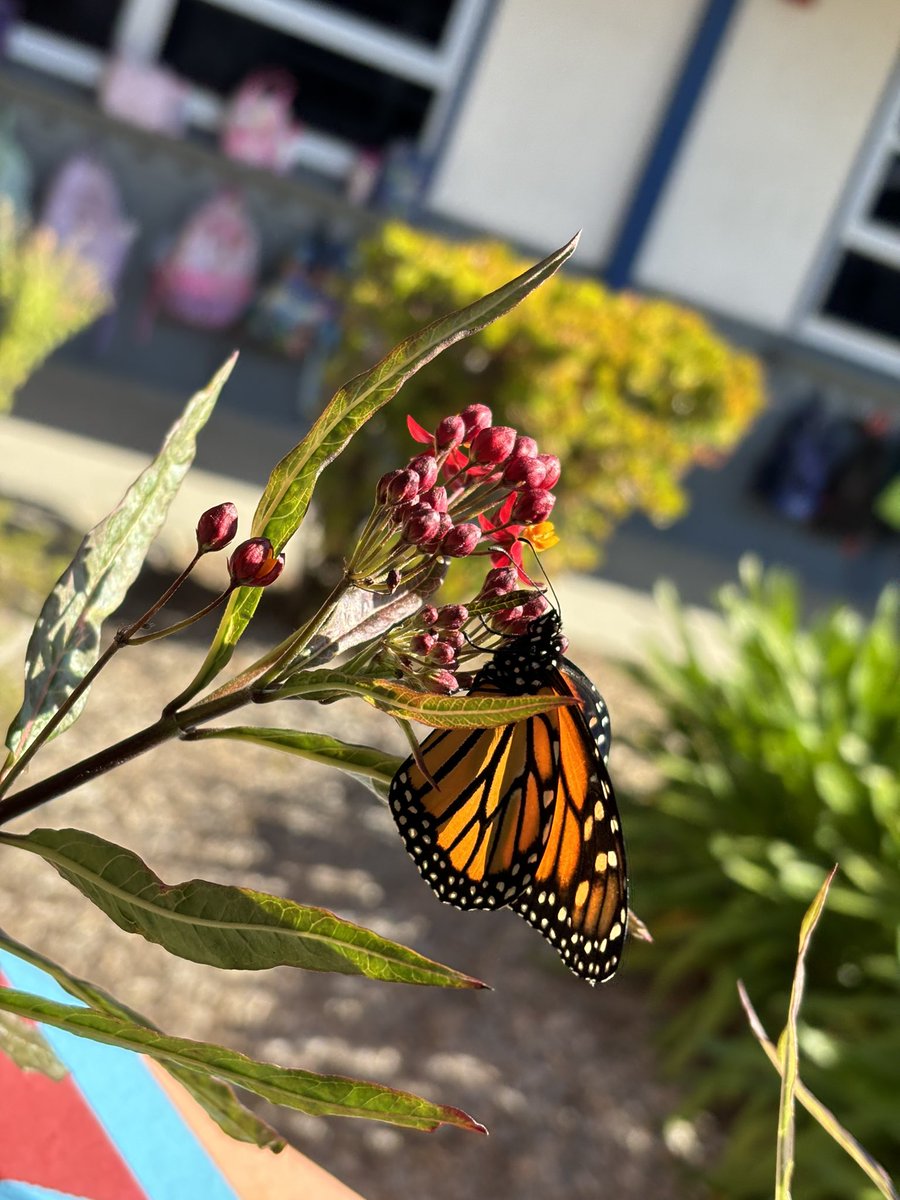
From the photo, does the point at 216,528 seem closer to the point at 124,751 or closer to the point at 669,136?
the point at 124,751

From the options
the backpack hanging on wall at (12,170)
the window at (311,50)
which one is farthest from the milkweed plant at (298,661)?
the window at (311,50)

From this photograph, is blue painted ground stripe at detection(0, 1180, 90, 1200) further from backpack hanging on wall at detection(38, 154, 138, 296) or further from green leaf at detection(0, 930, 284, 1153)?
backpack hanging on wall at detection(38, 154, 138, 296)

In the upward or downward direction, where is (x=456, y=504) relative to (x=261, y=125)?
upward

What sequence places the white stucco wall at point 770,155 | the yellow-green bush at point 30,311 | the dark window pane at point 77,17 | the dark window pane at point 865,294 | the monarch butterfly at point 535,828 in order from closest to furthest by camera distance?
1. the monarch butterfly at point 535,828
2. the yellow-green bush at point 30,311
3. the dark window pane at point 77,17
4. the white stucco wall at point 770,155
5. the dark window pane at point 865,294

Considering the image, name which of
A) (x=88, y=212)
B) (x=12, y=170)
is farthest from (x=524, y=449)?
(x=88, y=212)

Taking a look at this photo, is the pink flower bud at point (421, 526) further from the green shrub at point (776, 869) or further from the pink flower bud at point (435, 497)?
the green shrub at point (776, 869)
